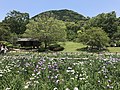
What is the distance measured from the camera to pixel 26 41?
61562mm

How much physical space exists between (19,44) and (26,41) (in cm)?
168

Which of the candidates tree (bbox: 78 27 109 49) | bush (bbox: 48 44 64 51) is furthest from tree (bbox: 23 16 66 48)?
tree (bbox: 78 27 109 49)

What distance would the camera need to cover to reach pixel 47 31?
52.3 m

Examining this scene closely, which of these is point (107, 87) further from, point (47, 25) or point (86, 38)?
point (47, 25)

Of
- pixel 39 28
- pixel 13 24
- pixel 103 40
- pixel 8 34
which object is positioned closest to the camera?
pixel 103 40

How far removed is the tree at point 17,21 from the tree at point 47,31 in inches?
1097

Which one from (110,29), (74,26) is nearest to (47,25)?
(110,29)

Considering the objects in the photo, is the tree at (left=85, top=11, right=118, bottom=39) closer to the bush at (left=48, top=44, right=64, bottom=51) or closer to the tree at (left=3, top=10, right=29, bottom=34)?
the bush at (left=48, top=44, right=64, bottom=51)

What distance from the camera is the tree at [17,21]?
3255 inches

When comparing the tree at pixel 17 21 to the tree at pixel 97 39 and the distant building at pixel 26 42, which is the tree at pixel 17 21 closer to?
the distant building at pixel 26 42

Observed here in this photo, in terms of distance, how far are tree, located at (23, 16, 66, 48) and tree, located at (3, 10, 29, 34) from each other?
27854 millimetres

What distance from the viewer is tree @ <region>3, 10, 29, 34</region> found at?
8269 cm

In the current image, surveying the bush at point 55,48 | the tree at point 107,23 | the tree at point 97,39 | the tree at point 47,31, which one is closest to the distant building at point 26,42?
the tree at point 47,31

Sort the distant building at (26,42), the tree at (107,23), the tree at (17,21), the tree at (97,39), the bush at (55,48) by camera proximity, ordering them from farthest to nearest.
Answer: the tree at (17,21) → the tree at (107,23) → the distant building at (26,42) → the bush at (55,48) → the tree at (97,39)
